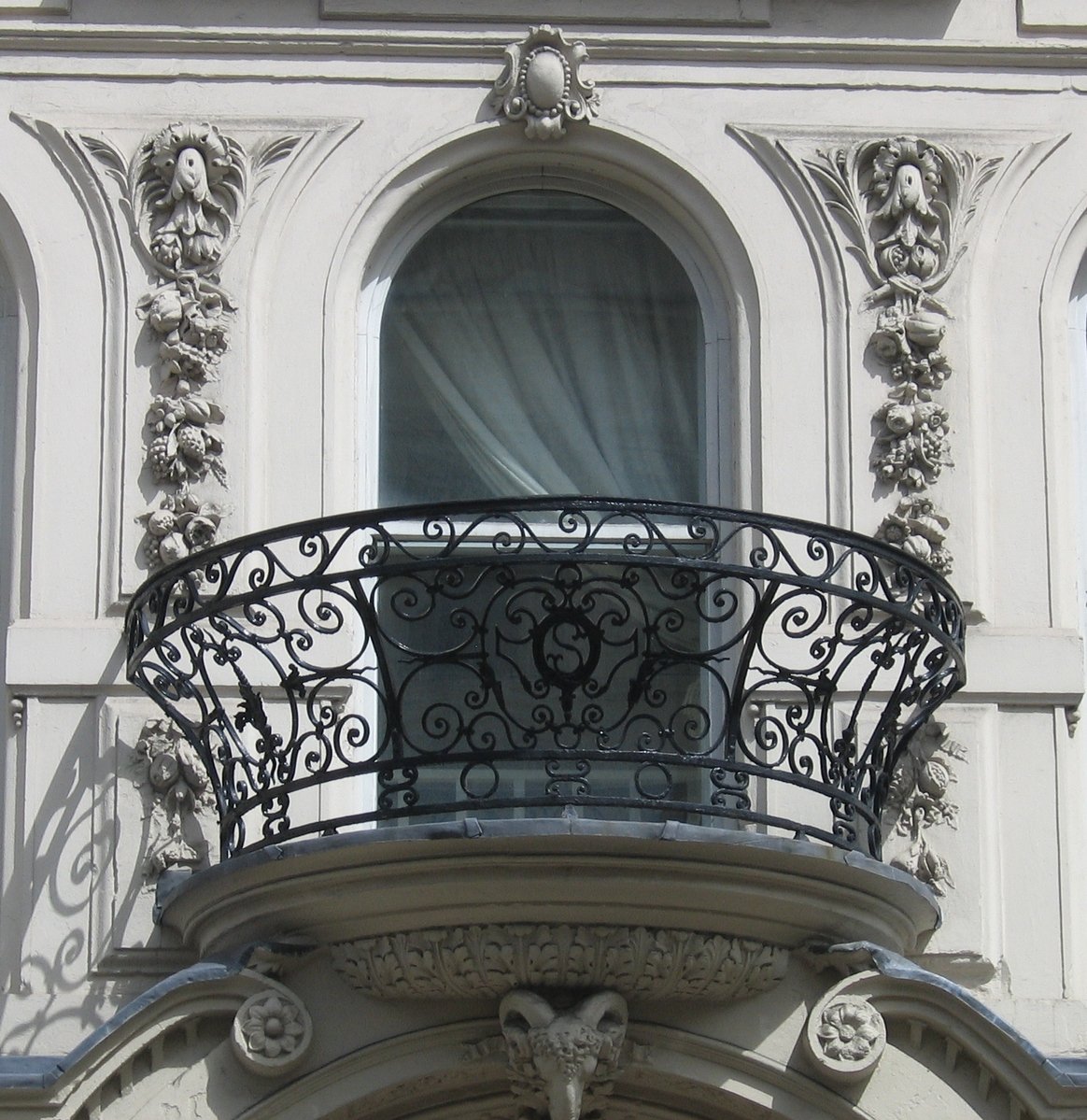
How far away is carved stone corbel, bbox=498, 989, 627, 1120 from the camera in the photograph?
384 inches

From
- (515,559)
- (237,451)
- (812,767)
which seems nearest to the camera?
(515,559)

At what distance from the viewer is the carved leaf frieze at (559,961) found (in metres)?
9.82

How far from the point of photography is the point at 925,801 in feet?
34.8

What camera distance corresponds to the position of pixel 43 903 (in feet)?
34.3

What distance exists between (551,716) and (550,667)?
0.55 feet

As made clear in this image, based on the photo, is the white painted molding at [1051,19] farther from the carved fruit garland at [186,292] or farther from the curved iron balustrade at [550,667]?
the carved fruit garland at [186,292]

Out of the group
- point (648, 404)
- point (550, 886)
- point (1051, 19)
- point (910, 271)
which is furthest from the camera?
point (1051, 19)

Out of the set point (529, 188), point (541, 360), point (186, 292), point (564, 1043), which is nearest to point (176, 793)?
point (564, 1043)

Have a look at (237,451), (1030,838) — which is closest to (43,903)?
(237,451)

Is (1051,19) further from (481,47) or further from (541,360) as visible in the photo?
(541,360)

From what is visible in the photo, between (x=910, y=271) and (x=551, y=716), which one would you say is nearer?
(x=551, y=716)

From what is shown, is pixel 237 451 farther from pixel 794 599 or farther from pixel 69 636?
pixel 794 599

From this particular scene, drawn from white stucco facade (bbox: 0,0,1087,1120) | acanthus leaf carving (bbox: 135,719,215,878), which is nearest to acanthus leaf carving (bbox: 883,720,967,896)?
white stucco facade (bbox: 0,0,1087,1120)

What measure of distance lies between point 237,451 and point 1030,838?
9.92ft
